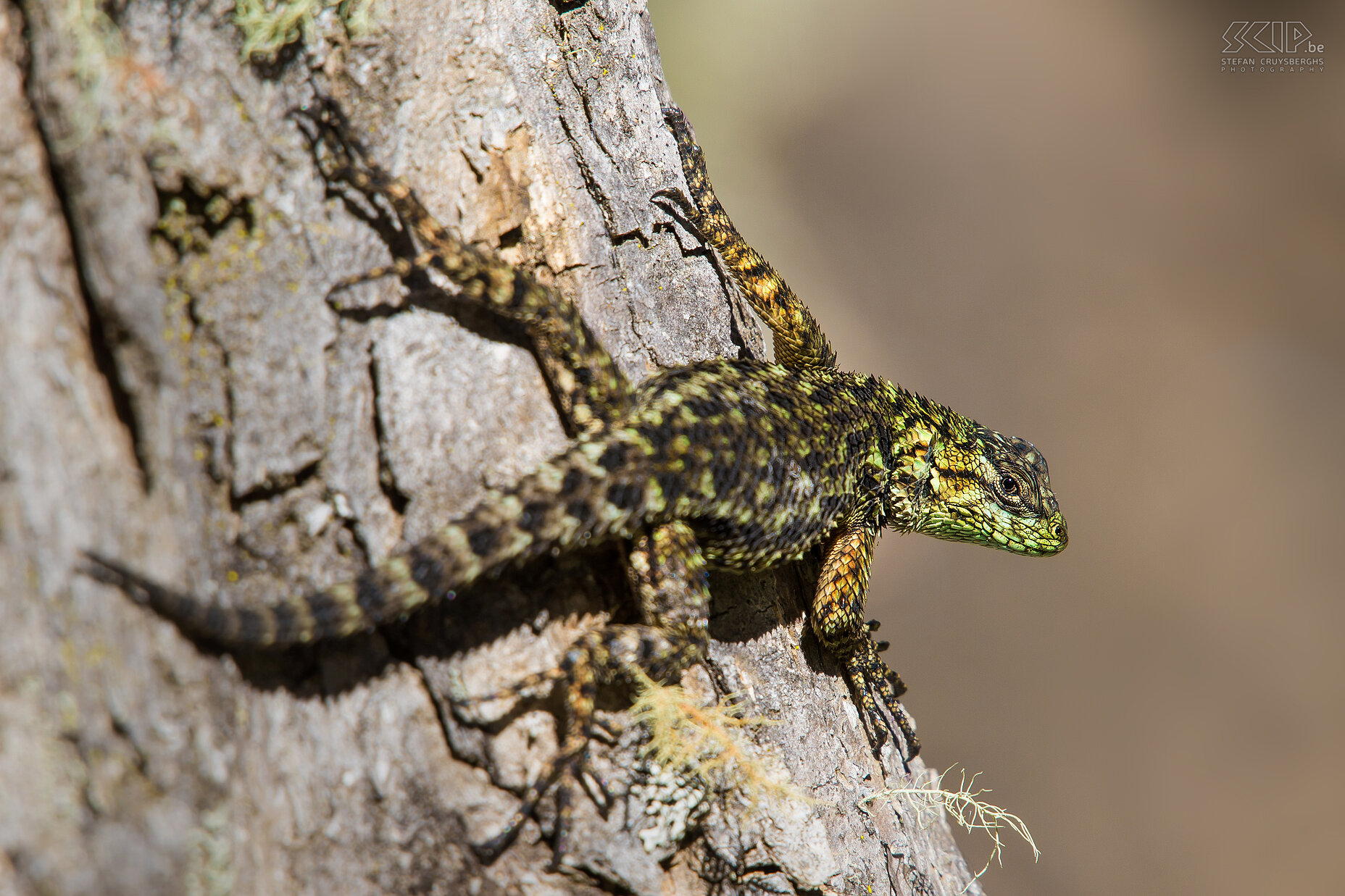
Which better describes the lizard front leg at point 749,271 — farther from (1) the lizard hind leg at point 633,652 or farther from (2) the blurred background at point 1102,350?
(2) the blurred background at point 1102,350

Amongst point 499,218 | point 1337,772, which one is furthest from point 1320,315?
point 499,218

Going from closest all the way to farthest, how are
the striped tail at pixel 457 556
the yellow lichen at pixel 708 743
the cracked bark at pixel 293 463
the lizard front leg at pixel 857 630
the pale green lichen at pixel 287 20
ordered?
the cracked bark at pixel 293 463, the striped tail at pixel 457 556, the pale green lichen at pixel 287 20, the yellow lichen at pixel 708 743, the lizard front leg at pixel 857 630

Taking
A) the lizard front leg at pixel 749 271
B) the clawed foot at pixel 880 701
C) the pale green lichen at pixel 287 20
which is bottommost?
the clawed foot at pixel 880 701

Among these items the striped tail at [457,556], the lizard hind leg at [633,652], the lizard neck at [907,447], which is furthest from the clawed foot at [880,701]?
the striped tail at [457,556]

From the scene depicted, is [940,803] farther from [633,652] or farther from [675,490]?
[675,490]

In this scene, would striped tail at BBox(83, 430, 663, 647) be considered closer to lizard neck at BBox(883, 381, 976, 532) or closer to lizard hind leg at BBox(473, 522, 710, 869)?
lizard hind leg at BBox(473, 522, 710, 869)

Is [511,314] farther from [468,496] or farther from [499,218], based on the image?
[468,496]

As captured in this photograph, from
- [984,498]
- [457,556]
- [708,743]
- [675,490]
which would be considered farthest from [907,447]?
[457,556]

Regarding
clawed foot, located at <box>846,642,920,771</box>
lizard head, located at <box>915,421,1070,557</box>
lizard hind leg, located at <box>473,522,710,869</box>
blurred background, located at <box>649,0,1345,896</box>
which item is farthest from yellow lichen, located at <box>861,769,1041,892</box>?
blurred background, located at <box>649,0,1345,896</box>
